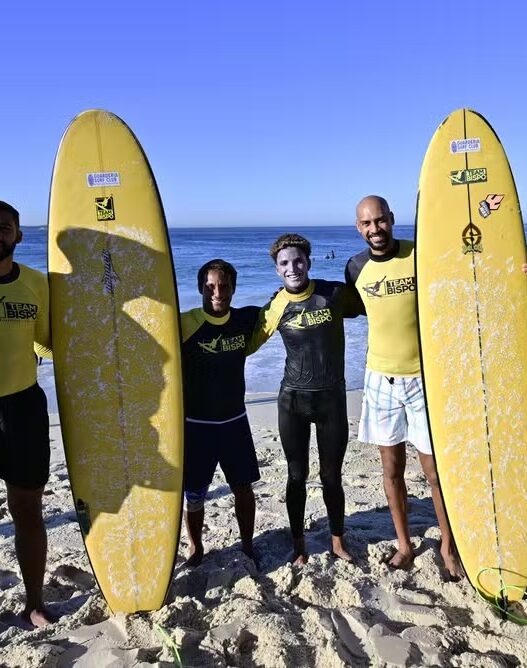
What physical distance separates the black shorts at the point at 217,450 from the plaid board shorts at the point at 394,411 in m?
0.60

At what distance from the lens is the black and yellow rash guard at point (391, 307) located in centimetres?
283

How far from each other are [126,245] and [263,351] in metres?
6.23

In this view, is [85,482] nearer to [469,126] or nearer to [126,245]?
[126,245]

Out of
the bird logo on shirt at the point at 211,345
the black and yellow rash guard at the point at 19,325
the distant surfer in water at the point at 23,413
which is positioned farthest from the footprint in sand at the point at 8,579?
the bird logo on shirt at the point at 211,345

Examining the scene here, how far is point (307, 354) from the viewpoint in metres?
2.83

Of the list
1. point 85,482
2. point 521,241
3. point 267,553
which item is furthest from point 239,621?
point 521,241

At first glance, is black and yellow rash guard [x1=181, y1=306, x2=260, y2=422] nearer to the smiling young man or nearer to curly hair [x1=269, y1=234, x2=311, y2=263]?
the smiling young man

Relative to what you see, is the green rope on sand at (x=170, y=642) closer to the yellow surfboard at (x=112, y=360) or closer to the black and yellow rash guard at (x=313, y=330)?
the yellow surfboard at (x=112, y=360)

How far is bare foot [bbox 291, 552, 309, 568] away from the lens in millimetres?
2957

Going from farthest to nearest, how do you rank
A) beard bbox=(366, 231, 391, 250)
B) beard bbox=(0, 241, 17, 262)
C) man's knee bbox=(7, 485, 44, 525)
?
beard bbox=(366, 231, 391, 250), man's knee bbox=(7, 485, 44, 525), beard bbox=(0, 241, 17, 262)

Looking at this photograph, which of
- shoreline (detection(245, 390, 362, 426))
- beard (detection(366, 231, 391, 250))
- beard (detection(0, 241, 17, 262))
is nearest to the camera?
beard (detection(0, 241, 17, 262))

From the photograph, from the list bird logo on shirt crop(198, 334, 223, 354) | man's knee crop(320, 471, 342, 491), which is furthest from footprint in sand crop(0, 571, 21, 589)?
man's knee crop(320, 471, 342, 491)

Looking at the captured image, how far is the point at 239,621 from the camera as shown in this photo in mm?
2451

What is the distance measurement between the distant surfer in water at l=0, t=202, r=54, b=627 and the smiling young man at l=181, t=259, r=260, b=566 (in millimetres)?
690
